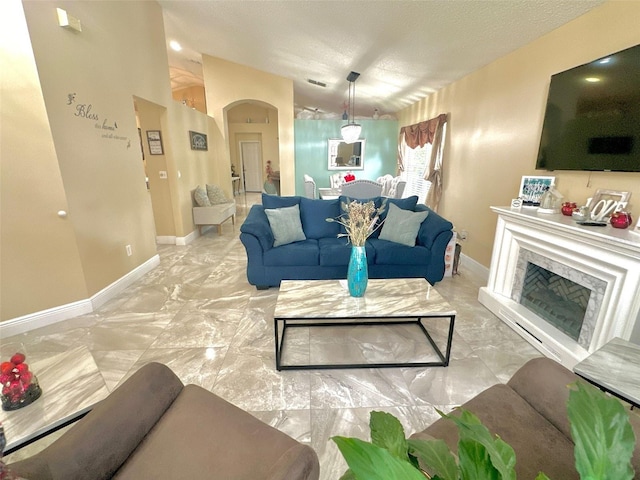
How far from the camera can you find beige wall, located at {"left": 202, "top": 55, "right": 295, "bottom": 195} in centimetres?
597

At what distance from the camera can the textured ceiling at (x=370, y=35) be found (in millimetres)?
2438

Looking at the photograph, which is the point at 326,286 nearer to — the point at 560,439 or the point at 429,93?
the point at 560,439

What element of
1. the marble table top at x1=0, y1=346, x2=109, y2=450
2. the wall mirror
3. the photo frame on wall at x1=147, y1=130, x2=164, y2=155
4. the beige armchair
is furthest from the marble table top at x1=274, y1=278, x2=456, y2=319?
the wall mirror

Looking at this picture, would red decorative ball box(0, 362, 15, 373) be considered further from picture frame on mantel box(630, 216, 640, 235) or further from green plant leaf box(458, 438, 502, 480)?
picture frame on mantel box(630, 216, 640, 235)

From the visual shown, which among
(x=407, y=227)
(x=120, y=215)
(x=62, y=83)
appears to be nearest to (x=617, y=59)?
(x=407, y=227)

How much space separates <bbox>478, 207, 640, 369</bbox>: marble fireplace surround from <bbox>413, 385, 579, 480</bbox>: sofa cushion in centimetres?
109

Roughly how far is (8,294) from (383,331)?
2.90 metres

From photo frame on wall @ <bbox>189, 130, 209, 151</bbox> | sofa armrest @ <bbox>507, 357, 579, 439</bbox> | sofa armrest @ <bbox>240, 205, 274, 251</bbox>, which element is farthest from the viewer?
photo frame on wall @ <bbox>189, 130, 209, 151</bbox>

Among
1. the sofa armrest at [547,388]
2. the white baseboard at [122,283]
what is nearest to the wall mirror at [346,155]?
the white baseboard at [122,283]

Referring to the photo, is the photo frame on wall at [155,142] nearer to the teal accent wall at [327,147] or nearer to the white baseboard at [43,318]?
the white baseboard at [43,318]

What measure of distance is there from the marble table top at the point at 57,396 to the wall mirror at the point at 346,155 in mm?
6307

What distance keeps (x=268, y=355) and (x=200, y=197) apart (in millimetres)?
3641

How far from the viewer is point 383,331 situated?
7.65 ft

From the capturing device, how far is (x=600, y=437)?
42 centimetres
